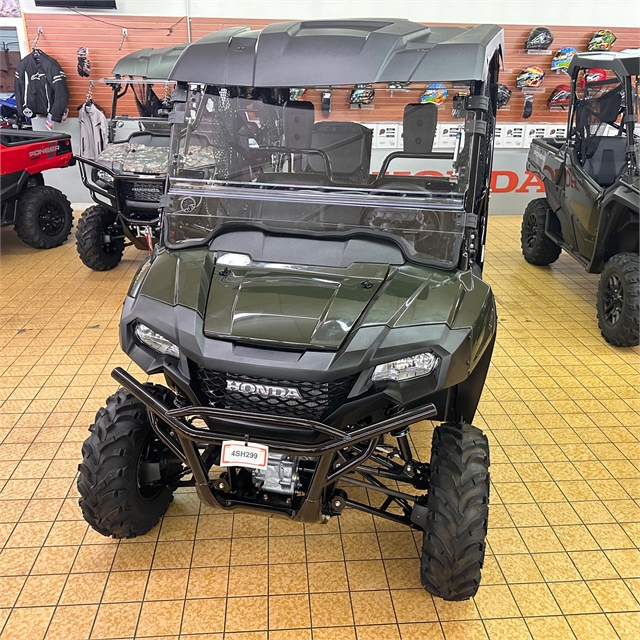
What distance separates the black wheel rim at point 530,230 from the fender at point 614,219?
4.00ft

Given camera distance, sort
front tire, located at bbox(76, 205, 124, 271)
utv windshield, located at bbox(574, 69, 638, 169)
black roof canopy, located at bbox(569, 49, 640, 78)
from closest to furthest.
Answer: black roof canopy, located at bbox(569, 49, 640, 78) < utv windshield, located at bbox(574, 69, 638, 169) < front tire, located at bbox(76, 205, 124, 271)

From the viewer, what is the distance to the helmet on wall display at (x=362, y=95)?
94.6 inches

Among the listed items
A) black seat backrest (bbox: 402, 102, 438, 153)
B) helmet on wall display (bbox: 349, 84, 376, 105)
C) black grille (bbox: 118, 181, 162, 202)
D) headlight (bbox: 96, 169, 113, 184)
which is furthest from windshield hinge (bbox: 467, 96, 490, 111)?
headlight (bbox: 96, 169, 113, 184)

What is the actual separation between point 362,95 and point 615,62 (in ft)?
9.85

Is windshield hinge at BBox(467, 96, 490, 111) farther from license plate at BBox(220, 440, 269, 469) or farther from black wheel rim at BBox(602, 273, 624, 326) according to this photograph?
black wheel rim at BBox(602, 273, 624, 326)

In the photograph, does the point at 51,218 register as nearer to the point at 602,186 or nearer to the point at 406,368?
the point at 602,186

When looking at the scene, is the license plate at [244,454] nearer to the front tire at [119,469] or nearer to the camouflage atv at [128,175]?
the front tire at [119,469]

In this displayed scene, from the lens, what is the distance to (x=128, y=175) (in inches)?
200

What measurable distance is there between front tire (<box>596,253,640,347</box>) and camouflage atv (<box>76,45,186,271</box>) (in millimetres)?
3462

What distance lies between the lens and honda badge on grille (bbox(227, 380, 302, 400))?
1.90 m

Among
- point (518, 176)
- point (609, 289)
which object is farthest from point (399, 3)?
point (609, 289)

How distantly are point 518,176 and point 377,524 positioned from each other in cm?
642

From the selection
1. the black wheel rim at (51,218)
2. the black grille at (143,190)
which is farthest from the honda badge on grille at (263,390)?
the black wheel rim at (51,218)

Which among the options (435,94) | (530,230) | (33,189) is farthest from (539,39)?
(33,189)
